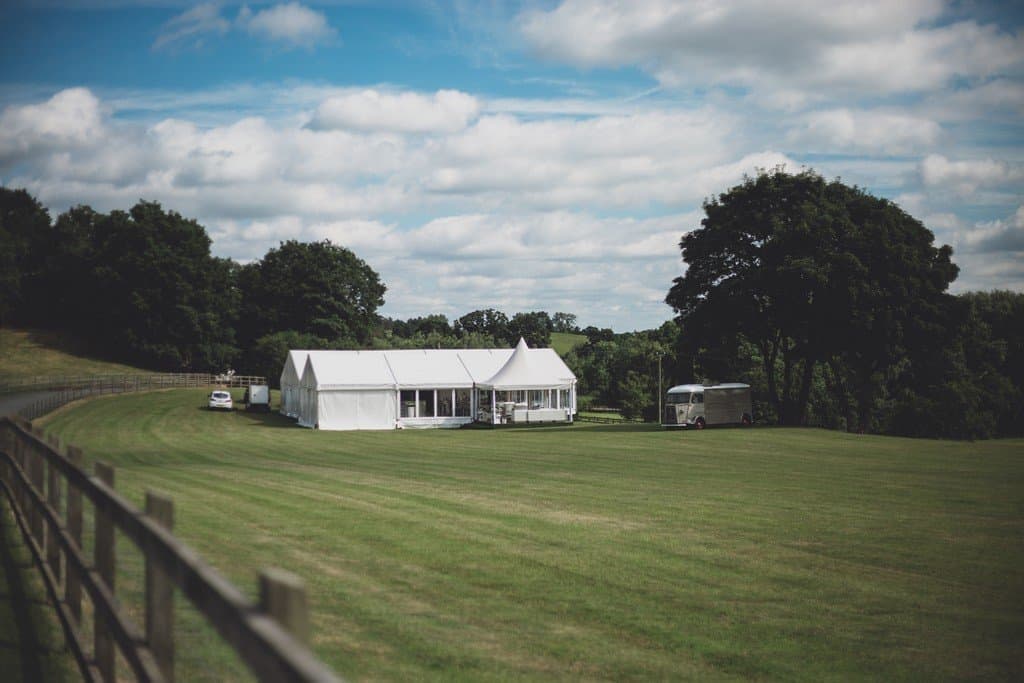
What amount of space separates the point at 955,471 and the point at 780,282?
21.9m

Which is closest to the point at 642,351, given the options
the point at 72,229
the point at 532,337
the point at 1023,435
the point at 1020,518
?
the point at 532,337

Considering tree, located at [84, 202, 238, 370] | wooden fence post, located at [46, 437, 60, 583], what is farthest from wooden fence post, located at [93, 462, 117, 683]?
tree, located at [84, 202, 238, 370]

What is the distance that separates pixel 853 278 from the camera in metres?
46.3

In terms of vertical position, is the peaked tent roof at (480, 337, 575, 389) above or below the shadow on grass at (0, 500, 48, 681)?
above

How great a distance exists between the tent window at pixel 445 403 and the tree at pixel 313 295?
42.9 m

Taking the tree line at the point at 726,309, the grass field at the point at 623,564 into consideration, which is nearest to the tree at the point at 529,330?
the tree line at the point at 726,309

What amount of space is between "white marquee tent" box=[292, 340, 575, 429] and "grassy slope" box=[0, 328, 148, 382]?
3860 centimetres

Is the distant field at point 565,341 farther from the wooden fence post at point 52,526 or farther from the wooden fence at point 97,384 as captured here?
the wooden fence post at point 52,526

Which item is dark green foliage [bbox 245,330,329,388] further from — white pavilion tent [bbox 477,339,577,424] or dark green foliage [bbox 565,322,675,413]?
white pavilion tent [bbox 477,339,577,424]

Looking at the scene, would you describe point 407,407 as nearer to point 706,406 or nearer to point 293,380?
point 293,380

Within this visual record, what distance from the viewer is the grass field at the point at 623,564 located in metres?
7.68

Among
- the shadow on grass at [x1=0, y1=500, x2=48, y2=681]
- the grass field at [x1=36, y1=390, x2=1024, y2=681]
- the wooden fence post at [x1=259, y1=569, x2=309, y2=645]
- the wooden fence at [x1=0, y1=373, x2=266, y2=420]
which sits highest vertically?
the wooden fence at [x1=0, y1=373, x2=266, y2=420]

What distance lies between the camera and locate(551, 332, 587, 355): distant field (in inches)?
6211

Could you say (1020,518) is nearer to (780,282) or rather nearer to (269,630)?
(269,630)
